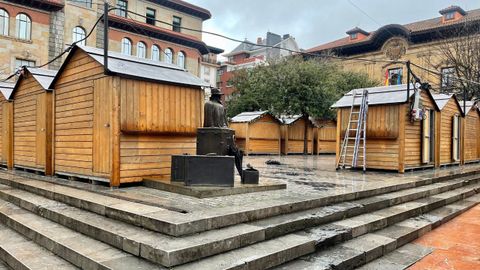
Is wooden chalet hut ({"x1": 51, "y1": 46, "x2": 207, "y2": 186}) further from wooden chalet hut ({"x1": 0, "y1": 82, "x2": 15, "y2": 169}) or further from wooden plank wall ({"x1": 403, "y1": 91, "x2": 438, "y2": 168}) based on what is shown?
wooden plank wall ({"x1": 403, "y1": 91, "x2": 438, "y2": 168})

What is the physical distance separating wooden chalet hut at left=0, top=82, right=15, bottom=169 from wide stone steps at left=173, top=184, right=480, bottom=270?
10.2 meters

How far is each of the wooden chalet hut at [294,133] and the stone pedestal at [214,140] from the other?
53.0 ft

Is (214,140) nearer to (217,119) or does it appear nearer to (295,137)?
(217,119)

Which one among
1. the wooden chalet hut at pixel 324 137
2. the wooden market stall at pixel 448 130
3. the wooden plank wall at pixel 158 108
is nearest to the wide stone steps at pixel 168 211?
the wooden plank wall at pixel 158 108

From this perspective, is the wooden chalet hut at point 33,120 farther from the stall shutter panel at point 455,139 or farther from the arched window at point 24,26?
the arched window at point 24,26

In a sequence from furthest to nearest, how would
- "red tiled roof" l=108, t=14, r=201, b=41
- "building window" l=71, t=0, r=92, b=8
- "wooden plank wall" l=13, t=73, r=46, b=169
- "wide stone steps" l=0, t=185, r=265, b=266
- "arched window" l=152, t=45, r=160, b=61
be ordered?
"arched window" l=152, t=45, r=160, b=61 < "red tiled roof" l=108, t=14, r=201, b=41 < "building window" l=71, t=0, r=92, b=8 < "wooden plank wall" l=13, t=73, r=46, b=169 < "wide stone steps" l=0, t=185, r=265, b=266

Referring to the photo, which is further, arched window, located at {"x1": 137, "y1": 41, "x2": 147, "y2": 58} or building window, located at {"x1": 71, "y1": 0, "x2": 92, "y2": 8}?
arched window, located at {"x1": 137, "y1": 41, "x2": 147, "y2": 58}

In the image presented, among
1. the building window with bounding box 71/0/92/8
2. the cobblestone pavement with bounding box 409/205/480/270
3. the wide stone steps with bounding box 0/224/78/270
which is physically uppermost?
the building window with bounding box 71/0/92/8

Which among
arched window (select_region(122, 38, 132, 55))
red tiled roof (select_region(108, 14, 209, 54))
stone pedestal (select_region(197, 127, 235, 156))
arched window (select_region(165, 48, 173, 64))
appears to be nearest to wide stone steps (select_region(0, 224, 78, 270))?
stone pedestal (select_region(197, 127, 235, 156))

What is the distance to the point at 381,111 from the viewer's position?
1154 centimetres

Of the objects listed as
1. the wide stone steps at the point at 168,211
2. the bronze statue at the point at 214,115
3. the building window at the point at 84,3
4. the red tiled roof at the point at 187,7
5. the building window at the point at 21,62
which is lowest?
the wide stone steps at the point at 168,211

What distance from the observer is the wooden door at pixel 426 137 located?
12.0 metres

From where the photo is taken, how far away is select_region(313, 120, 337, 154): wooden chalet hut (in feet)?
81.7

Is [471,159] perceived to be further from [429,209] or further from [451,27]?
[451,27]
